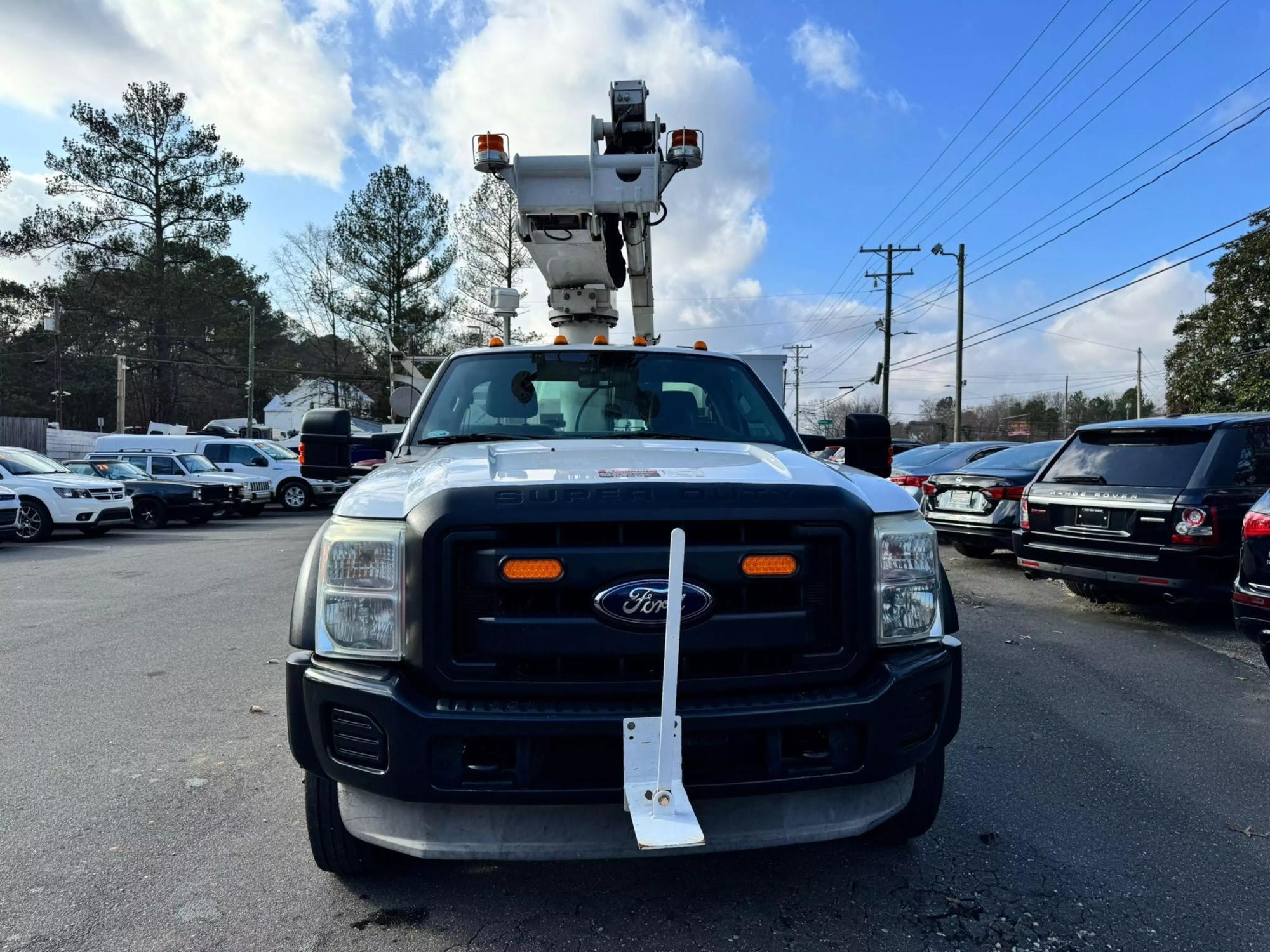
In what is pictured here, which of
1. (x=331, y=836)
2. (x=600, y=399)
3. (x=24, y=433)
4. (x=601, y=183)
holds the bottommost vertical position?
(x=331, y=836)

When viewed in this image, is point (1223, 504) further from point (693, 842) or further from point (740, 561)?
point (693, 842)

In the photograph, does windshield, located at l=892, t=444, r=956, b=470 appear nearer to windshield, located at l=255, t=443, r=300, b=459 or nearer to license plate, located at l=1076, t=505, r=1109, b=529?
license plate, located at l=1076, t=505, r=1109, b=529

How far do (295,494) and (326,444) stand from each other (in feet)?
61.2

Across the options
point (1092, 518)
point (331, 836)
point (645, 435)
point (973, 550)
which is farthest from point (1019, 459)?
point (331, 836)

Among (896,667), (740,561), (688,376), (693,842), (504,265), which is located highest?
(504,265)

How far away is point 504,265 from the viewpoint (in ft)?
116

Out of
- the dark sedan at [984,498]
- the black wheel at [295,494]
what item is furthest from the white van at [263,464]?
the dark sedan at [984,498]

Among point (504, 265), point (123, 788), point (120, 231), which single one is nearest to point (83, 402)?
point (120, 231)

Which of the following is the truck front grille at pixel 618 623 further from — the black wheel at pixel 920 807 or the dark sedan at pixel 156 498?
the dark sedan at pixel 156 498

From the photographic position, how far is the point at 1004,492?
8.95 meters

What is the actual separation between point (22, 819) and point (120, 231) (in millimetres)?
43121

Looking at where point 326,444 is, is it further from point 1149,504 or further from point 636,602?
point 1149,504

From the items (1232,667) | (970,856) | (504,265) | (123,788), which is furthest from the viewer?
(504,265)

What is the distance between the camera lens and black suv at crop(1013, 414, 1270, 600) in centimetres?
611
